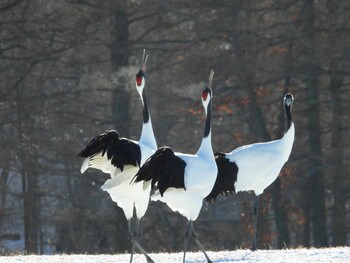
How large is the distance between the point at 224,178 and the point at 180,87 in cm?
1212

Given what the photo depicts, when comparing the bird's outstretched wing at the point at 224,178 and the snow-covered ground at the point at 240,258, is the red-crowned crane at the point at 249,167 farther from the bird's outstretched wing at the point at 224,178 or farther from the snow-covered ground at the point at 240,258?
the snow-covered ground at the point at 240,258

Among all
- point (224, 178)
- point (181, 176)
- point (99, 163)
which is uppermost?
point (99, 163)

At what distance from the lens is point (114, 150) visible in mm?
13719

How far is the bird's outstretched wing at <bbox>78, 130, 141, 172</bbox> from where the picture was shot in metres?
13.7

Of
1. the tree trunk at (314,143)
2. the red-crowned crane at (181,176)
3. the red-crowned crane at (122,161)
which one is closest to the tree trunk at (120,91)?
the tree trunk at (314,143)

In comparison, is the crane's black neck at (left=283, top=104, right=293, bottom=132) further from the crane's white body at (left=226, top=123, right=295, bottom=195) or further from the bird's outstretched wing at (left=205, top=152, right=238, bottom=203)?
the bird's outstretched wing at (left=205, top=152, right=238, bottom=203)

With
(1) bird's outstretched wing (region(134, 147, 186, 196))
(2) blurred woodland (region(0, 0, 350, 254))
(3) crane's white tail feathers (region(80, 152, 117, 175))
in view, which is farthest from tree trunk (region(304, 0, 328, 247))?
(1) bird's outstretched wing (region(134, 147, 186, 196))

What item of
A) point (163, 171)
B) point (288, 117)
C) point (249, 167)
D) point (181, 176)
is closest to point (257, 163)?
point (249, 167)

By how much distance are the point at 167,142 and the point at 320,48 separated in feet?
15.2

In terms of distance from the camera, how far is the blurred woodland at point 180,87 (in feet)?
88.9

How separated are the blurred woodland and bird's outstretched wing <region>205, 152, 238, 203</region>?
427 inches

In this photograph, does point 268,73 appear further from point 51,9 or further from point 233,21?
point 51,9

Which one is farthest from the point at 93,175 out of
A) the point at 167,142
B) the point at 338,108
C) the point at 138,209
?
the point at 138,209

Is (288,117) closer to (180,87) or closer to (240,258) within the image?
(240,258)
